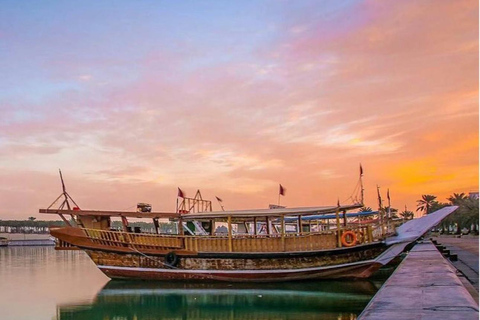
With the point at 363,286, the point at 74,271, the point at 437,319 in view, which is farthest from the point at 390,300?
the point at 74,271

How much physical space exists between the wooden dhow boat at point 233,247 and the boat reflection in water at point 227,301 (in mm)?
526

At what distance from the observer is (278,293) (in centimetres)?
1639

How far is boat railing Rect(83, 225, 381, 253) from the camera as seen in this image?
18.0m

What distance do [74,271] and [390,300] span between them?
25.0m

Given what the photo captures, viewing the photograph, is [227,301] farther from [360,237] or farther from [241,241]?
[360,237]

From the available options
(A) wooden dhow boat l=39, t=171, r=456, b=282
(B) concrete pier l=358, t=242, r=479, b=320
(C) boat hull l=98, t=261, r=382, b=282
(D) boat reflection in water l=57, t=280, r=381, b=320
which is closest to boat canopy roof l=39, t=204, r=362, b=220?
(A) wooden dhow boat l=39, t=171, r=456, b=282

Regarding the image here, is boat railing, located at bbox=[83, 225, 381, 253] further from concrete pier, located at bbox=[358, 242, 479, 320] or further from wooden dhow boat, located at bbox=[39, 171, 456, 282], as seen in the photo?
concrete pier, located at bbox=[358, 242, 479, 320]

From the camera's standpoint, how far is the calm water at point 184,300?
13.9 meters

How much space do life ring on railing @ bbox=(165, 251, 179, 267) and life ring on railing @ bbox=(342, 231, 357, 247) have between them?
6.26 metres

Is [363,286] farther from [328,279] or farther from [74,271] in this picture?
[74,271]

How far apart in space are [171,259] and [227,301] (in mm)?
4162

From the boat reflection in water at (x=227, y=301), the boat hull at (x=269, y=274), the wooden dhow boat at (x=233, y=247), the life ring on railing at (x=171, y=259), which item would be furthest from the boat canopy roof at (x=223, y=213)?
the boat reflection in water at (x=227, y=301)

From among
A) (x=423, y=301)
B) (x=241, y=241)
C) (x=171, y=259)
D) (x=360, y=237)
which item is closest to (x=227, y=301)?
(x=241, y=241)

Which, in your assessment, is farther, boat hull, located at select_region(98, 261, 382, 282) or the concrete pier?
boat hull, located at select_region(98, 261, 382, 282)
